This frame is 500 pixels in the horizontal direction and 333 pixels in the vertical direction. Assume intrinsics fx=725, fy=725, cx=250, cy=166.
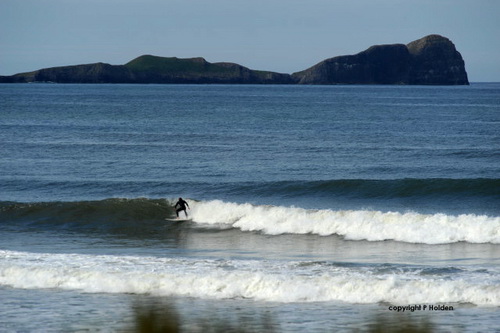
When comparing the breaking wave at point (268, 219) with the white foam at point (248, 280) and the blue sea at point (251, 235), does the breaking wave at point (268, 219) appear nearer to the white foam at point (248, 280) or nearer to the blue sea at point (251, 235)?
the blue sea at point (251, 235)

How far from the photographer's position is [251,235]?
95.5 feet

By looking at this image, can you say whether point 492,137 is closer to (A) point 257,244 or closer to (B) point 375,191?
(B) point 375,191

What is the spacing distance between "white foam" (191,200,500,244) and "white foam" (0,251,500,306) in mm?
6535

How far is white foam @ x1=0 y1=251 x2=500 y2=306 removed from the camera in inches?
714

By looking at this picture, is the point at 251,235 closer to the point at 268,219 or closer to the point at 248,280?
the point at 268,219

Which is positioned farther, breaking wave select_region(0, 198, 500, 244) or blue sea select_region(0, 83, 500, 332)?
breaking wave select_region(0, 198, 500, 244)

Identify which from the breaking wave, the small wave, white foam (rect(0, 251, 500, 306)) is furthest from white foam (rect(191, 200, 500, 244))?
white foam (rect(0, 251, 500, 306))

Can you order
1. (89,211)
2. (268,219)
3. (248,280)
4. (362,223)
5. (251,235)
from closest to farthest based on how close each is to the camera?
(248,280) → (362,223) → (251,235) → (268,219) → (89,211)

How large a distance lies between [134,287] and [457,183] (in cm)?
2333

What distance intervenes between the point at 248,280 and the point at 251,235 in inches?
381

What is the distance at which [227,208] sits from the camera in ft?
107

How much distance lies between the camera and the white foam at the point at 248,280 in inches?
714

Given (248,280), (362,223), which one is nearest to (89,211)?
(362,223)

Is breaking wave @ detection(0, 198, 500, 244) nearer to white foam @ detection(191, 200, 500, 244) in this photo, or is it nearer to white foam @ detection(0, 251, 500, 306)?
white foam @ detection(191, 200, 500, 244)
